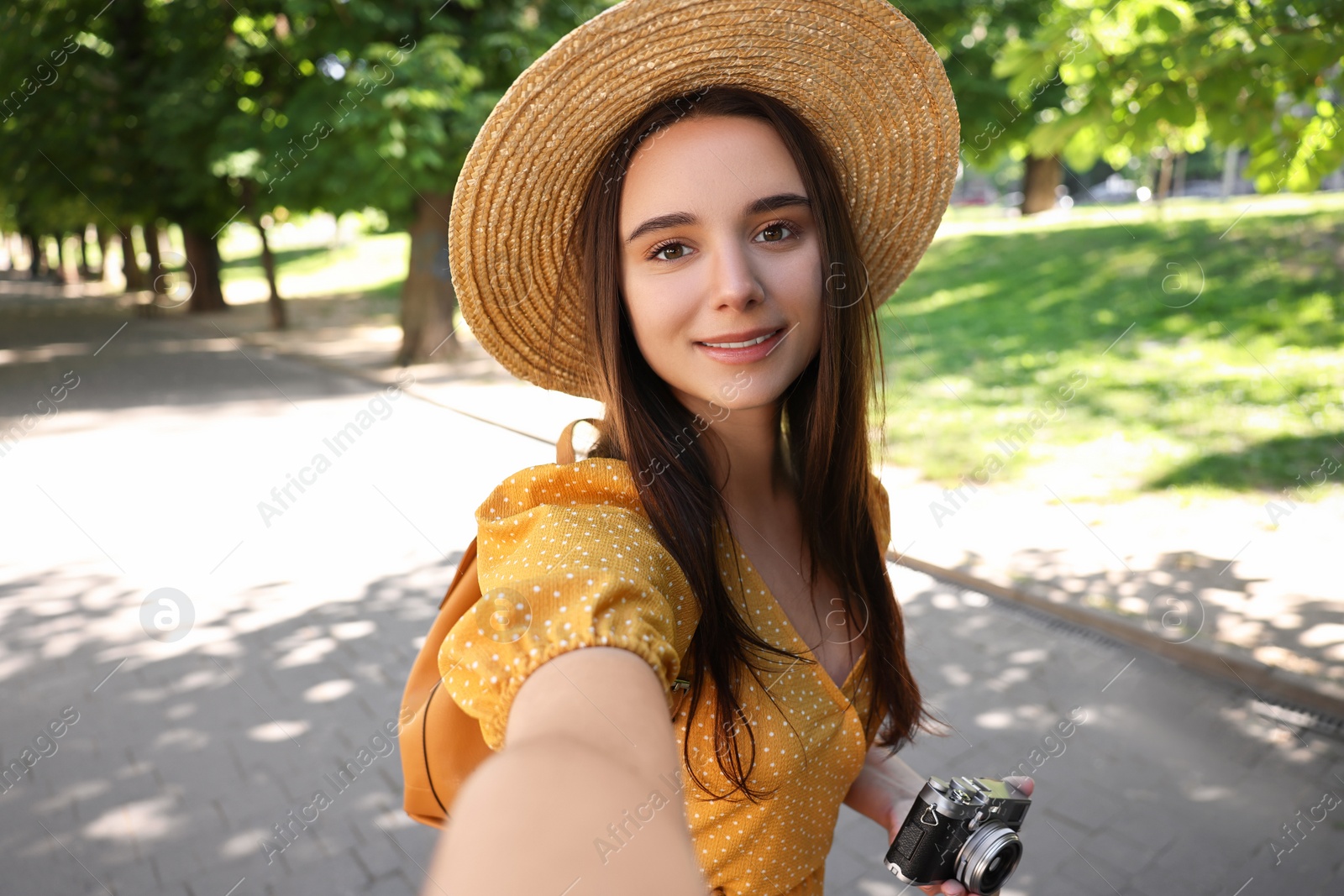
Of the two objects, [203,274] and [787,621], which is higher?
[787,621]

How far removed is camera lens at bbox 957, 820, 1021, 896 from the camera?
1.55m

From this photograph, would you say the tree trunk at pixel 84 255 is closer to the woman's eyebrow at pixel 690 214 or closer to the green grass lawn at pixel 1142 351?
the green grass lawn at pixel 1142 351

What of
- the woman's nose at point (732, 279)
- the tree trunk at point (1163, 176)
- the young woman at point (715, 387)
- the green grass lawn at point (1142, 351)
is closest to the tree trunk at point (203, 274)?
the green grass lawn at point (1142, 351)

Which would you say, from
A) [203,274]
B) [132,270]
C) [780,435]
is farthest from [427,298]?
[132,270]

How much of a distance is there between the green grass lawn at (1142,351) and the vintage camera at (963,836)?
6.14 m

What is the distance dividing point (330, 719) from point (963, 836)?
3689 millimetres

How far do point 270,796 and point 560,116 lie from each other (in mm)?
3351

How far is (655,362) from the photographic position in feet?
5.19

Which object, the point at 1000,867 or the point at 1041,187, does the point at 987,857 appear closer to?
the point at 1000,867

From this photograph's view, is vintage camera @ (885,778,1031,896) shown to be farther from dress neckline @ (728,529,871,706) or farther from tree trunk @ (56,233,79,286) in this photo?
tree trunk @ (56,233,79,286)

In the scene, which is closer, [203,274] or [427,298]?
[427,298]

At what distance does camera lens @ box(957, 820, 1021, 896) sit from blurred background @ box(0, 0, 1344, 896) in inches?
34.1

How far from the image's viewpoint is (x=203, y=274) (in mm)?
24594

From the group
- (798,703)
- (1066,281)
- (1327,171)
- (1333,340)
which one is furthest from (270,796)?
(1066,281)
